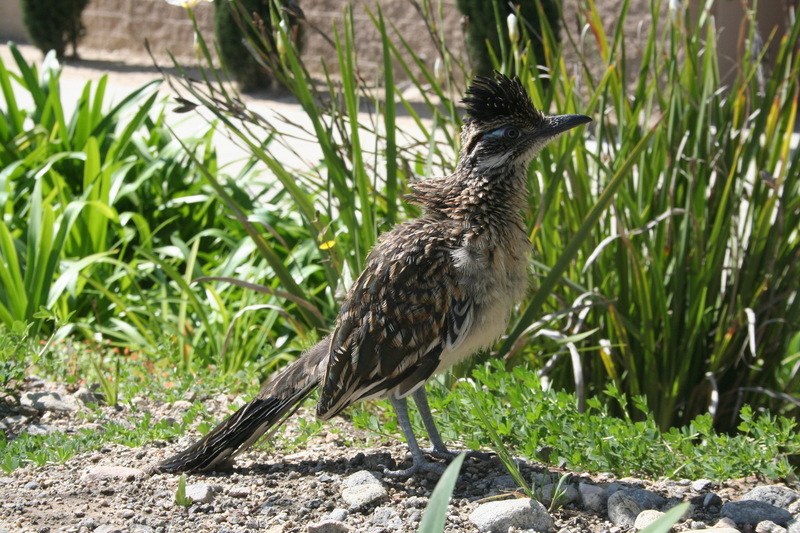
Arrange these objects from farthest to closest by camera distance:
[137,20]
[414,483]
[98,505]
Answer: [137,20] < [414,483] < [98,505]

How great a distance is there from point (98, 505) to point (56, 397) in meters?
1.16

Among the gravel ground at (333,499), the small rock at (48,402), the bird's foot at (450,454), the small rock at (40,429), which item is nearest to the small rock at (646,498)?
the gravel ground at (333,499)

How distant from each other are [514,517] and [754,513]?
800mm

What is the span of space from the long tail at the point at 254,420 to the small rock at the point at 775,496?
154cm

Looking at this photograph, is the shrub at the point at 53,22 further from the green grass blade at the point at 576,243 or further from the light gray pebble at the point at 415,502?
the light gray pebble at the point at 415,502

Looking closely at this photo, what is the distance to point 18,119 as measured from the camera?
6879mm

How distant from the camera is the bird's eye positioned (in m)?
3.20

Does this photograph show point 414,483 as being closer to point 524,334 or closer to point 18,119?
point 524,334

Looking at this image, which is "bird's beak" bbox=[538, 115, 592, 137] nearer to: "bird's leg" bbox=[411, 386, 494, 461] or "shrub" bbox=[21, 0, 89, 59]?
"bird's leg" bbox=[411, 386, 494, 461]

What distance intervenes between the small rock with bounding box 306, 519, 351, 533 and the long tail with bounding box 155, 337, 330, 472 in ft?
1.93

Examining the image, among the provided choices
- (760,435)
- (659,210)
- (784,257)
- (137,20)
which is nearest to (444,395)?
(760,435)

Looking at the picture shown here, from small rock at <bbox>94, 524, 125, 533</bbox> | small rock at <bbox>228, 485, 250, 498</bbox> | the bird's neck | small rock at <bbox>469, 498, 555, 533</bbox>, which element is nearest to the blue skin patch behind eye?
the bird's neck

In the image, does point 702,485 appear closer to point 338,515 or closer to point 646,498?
point 646,498

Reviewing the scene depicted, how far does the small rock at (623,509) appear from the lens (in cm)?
282
